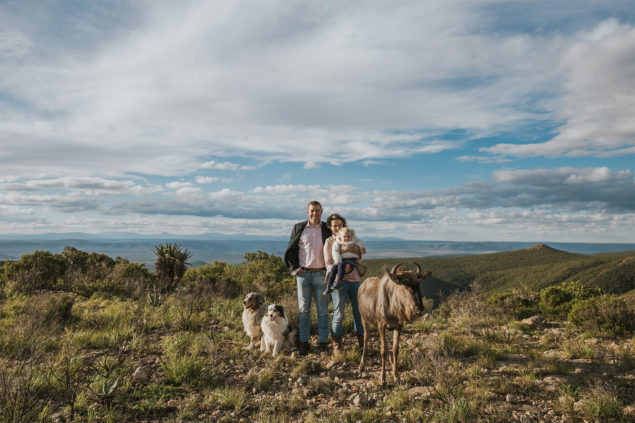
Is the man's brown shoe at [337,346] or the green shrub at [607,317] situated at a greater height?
the green shrub at [607,317]

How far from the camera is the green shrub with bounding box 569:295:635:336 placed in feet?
→ 23.1

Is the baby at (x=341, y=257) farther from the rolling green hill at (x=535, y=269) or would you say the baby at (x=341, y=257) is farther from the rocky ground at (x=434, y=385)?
the rolling green hill at (x=535, y=269)

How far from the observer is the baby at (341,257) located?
575 centimetres

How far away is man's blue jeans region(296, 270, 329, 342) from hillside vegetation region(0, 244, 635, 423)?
0.44m

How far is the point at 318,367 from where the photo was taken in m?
5.75

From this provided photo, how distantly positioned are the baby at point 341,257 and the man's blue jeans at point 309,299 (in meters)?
0.37

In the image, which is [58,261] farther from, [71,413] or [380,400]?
[380,400]

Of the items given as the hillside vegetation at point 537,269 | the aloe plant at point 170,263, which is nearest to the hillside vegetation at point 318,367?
the aloe plant at point 170,263

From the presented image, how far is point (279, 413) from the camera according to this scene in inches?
168

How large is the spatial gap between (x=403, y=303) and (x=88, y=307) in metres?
9.97

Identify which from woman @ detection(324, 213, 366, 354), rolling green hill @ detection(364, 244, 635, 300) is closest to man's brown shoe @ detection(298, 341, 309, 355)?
woman @ detection(324, 213, 366, 354)

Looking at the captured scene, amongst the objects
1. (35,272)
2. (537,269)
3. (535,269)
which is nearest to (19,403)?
(35,272)

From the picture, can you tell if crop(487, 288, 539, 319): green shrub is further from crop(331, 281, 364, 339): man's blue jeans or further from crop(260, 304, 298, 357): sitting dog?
crop(260, 304, 298, 357): sitting dog

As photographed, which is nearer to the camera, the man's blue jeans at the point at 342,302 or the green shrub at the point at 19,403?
the green shrub at the point at 19,403
